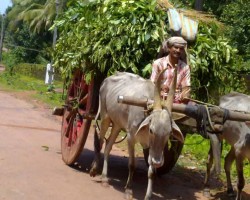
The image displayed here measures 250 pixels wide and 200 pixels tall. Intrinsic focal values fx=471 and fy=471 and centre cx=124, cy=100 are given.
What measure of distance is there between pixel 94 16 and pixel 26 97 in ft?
44.7

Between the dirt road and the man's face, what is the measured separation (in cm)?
193

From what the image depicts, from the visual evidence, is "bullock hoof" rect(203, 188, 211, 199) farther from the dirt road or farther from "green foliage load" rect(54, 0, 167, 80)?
"green foliage load" rect(54, 0, 167, 80)

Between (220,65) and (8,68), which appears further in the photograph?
(8,68)

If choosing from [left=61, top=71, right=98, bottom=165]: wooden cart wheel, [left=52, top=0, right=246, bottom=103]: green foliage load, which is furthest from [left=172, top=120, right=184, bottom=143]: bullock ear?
[left=61, top=71, right=98, bottom=165]: wooden cart wheel

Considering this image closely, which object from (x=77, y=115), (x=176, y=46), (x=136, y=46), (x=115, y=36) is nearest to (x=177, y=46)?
(x=176, y=46)

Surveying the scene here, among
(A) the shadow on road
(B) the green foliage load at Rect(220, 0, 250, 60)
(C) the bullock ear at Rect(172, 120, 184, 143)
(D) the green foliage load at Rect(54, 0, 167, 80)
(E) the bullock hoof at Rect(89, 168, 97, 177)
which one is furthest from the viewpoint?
(B) the green foliage load at Rect(220, 0, 250, 60)

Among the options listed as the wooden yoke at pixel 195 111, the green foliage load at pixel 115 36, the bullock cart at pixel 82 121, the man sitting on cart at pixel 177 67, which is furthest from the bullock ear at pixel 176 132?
the green foliage load at pixel 115 36

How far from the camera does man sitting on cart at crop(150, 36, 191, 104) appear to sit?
6016 mm

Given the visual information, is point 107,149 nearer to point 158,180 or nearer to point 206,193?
point 158,180

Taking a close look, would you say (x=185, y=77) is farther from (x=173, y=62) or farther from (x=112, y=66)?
(x=112, y=66)

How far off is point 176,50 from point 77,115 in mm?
2497

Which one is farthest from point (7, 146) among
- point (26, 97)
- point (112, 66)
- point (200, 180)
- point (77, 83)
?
point (26, 97)

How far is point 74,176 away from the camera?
709 cm

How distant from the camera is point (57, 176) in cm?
690
